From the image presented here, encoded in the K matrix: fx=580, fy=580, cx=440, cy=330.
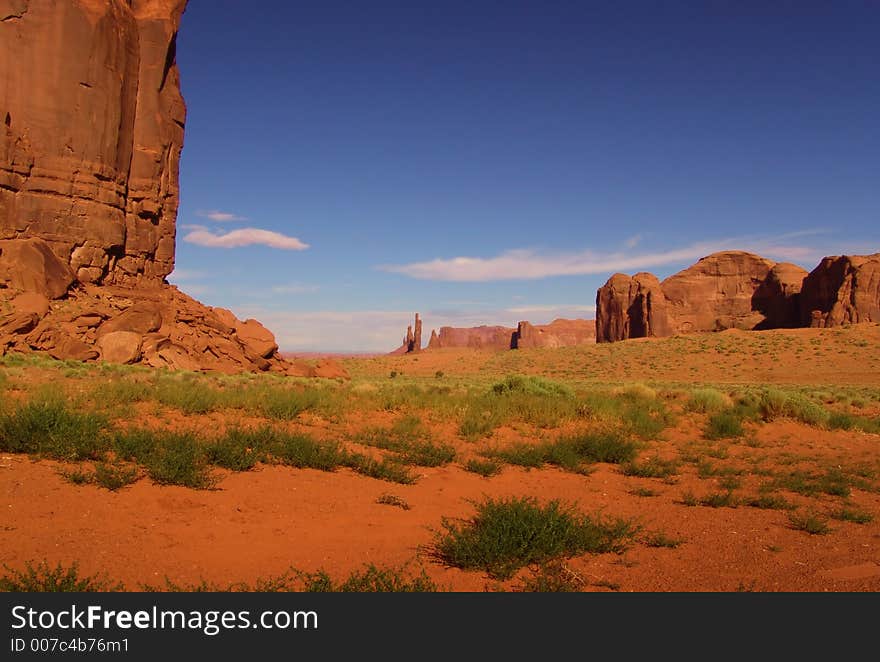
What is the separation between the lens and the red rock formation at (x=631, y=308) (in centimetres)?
9612

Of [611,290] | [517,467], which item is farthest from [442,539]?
[611,290]

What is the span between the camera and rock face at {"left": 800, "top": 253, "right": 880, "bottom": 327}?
71.8 meters

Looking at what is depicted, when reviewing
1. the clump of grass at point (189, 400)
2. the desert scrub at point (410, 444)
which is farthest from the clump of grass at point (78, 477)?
the clump of grass at point (189, 400)

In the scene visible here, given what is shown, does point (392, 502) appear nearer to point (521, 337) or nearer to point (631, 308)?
point (631, 308)

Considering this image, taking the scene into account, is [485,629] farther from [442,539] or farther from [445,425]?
[445,425]

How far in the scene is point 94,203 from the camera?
29453 millimetres

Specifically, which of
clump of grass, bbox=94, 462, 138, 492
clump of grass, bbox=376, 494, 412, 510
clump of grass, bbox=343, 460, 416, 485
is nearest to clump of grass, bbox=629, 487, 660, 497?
clump of grass, bbox=343, 460, 416, 485

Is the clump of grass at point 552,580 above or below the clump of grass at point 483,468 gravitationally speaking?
below

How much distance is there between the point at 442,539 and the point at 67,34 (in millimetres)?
34642

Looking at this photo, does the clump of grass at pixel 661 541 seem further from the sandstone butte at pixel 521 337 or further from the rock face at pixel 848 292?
the sandstone butte at pixel 521 337

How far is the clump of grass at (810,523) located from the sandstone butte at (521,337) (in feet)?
445

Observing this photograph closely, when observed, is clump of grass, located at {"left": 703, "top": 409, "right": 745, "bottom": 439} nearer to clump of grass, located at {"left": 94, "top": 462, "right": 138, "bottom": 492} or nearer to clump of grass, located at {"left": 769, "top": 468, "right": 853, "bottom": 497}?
clump of grass, located at {"left": 769, "top": 468, "right": 853, "bottom": 497}

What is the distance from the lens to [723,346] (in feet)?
212

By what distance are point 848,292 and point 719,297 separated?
2822 cm
